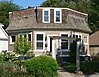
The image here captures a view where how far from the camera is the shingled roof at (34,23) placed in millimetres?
39625

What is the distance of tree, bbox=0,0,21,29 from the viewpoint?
60.4 metres

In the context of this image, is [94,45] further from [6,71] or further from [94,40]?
[6,71]

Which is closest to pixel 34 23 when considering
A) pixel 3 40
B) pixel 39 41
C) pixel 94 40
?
pixel 39 41

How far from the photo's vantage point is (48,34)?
39781mm

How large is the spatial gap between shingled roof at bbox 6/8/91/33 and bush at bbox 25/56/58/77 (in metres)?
20.7

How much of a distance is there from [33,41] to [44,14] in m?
3.70

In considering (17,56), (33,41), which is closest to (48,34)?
(33,41)

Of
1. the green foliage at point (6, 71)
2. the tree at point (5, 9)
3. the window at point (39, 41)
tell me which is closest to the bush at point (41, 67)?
the green foliage at point (6, 71)

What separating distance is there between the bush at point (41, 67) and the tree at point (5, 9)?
137ft

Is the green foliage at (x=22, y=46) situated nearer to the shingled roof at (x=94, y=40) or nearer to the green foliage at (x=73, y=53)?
the green foliage at (x=73, y=53)

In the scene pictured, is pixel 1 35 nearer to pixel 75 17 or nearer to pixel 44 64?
pixel 75 17

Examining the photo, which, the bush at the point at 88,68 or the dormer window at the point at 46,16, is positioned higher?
the dormer window at the point at 46,16

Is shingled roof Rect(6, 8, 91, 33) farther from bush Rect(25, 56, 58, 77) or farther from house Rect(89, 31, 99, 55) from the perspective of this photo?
bush Rect(25, 56, 58, 77)

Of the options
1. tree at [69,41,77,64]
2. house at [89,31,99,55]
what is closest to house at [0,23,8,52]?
tree at [69,41,77,64]
